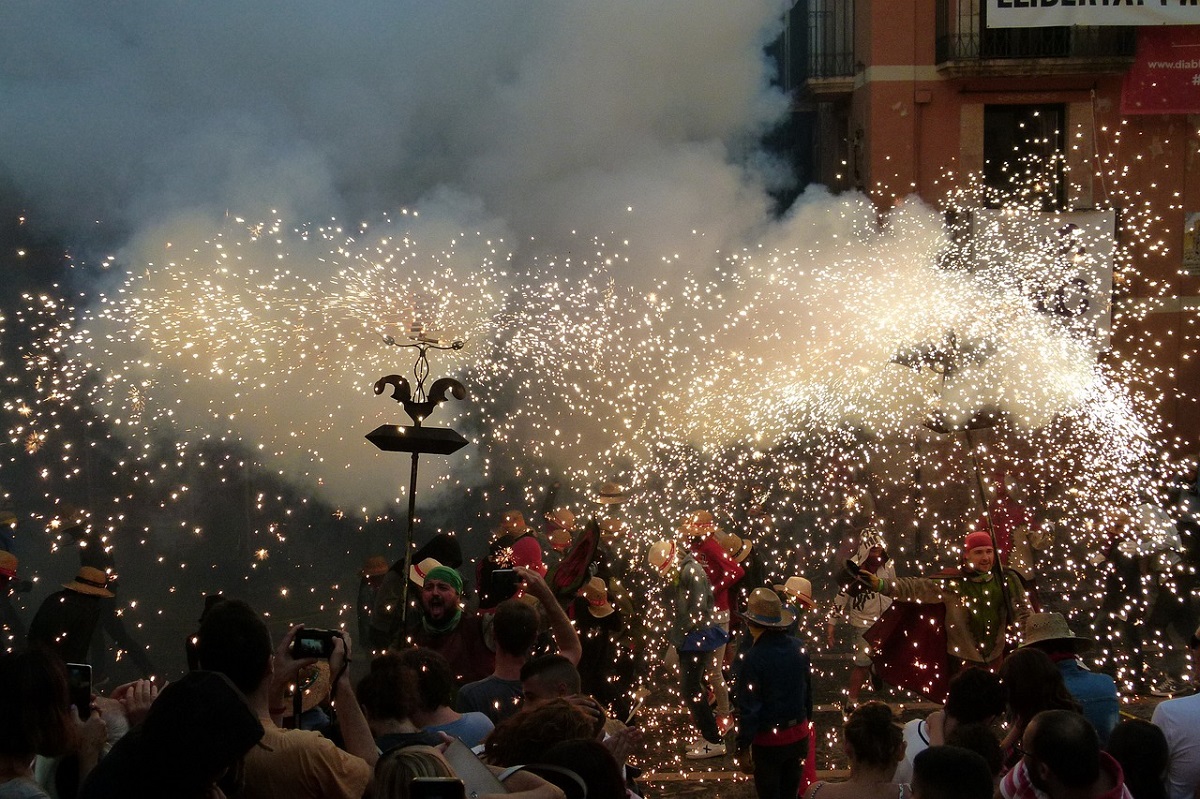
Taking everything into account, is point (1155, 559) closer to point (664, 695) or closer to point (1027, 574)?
point (1027, 574)

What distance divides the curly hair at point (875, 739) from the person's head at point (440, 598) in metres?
2.65

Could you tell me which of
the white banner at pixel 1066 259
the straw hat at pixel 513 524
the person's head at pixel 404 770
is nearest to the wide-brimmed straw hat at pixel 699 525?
the straw hat at pixel 513 524

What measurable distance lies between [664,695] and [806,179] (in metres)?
9.84

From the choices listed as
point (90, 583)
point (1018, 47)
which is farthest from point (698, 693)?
point (1018, 47)

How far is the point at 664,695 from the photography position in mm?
9156

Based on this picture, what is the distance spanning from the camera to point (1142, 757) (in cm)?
400

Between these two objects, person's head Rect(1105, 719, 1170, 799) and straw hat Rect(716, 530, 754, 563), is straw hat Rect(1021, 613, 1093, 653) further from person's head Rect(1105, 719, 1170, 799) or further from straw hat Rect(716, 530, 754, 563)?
straw hat Rect(716, 530, 754, 563)

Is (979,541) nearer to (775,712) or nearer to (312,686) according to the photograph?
(775,712)

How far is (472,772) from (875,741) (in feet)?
4.97

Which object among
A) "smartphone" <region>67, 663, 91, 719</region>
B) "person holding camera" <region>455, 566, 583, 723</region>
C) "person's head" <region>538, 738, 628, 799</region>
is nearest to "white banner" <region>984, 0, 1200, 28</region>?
"person holding camera" <region>455, 566, 583, 723</region>

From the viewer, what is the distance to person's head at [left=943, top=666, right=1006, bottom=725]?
4.25m

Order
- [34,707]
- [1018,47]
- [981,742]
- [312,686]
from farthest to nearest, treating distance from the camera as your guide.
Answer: [1018,47] → [312,686] → [981,742] → [34,707]

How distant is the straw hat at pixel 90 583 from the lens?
7.77 m

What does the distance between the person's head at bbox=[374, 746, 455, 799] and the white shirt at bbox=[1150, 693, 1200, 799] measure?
2.37 metres
